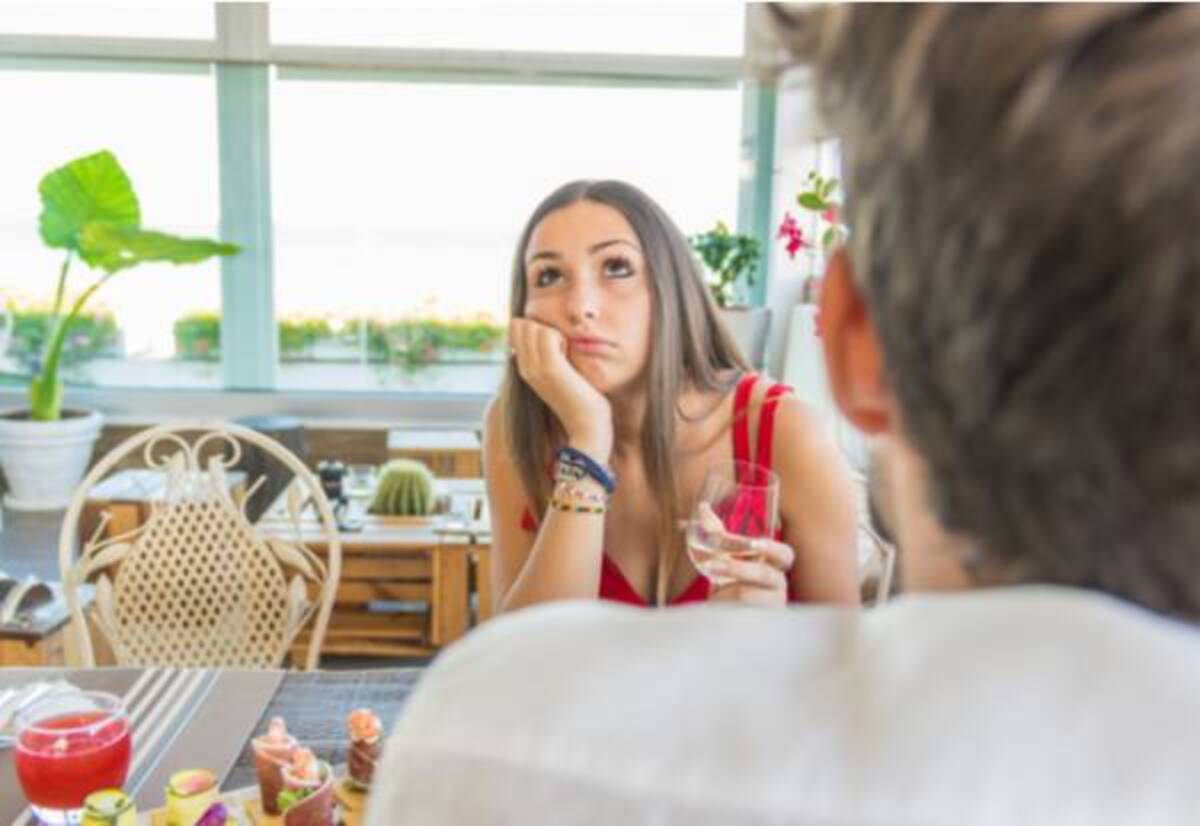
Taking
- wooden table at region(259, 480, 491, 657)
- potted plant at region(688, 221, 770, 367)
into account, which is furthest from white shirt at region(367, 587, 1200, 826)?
potted plant at region(688, 221, 770, 367)

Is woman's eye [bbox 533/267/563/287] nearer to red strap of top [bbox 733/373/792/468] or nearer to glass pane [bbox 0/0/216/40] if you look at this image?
red strap of top [bbox 733/373/792/468]

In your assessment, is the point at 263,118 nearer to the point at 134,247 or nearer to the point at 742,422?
the point at 134,247

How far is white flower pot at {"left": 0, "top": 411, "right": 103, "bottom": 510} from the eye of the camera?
15.3 ft

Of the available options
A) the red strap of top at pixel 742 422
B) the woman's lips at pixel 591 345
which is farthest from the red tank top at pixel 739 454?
the woman's lips at pixel 591 345

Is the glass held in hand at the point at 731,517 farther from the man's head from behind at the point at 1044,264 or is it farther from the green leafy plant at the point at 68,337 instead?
the green leafy plant at the point at 68,337

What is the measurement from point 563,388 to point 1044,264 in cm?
107

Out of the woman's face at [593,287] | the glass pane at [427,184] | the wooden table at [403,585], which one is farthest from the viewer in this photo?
the glass pane at [427,184]

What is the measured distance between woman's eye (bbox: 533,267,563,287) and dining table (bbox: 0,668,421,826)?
584 millimetres

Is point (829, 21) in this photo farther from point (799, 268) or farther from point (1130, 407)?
point (799, 268)

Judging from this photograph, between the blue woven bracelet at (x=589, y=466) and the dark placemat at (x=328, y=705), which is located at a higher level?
the blue woven bracelet at (x=589, y=466)

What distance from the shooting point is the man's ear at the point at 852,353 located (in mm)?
400

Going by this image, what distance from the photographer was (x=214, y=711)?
3.94ft

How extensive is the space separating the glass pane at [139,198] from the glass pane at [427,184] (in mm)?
419

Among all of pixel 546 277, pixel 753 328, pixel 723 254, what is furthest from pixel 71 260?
pixel 546 277
